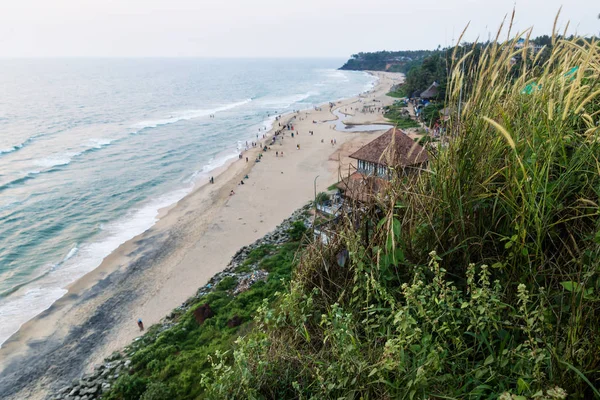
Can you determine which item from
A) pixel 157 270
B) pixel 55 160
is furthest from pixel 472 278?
pixel 55 160

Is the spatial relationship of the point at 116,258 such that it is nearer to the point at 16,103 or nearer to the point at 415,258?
the point at 415,258

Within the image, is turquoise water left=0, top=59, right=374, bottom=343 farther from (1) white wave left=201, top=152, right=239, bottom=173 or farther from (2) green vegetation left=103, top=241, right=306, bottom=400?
(2) green vegetation left=103, top=241, right=306, bottom=400

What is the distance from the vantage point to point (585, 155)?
94.8 inches

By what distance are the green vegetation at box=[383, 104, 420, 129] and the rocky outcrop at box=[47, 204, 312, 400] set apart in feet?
80.3

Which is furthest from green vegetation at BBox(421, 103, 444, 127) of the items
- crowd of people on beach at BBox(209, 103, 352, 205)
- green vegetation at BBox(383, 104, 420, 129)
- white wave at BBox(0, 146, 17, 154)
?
white wave at BBox(0, 146, 17, 154)

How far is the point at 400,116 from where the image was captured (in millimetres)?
50438

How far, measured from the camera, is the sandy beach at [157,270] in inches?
556

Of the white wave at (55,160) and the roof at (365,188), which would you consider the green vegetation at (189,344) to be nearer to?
→ the roof at (365,188)

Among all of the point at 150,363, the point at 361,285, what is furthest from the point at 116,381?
the point at 361,285

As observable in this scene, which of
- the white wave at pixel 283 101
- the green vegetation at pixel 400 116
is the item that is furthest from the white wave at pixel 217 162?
the white wave at pixel 283 101

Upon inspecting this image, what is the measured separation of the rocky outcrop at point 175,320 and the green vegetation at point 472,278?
10.8 metres

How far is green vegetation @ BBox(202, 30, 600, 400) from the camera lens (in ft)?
6.81

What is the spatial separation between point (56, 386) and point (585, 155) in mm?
16570

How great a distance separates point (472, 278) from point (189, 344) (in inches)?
501
